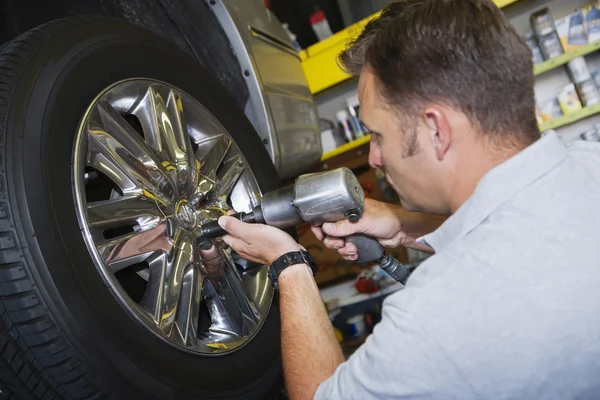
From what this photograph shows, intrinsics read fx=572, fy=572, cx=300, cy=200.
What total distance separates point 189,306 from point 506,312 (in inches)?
28.6

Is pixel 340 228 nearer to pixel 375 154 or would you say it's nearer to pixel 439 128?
pixel 375 154

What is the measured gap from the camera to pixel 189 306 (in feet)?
4.35

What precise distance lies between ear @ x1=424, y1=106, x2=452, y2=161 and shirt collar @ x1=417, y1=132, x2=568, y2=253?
4.2 inches

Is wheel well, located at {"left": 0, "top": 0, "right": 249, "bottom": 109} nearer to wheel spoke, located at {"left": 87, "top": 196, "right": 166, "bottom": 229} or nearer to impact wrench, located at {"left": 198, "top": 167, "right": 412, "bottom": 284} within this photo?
wheel spoke, located at {"left": 87, "top": 196, "right": 166, "bottom": 229}

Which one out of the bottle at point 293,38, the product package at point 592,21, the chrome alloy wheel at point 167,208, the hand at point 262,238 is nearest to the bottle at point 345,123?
the bottle at point 293,38

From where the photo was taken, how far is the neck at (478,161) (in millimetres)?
1076

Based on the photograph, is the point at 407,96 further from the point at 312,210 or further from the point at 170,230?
the point at 170,230

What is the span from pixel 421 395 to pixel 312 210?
1.79 feet

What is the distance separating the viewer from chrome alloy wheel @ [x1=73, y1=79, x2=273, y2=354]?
1.16 meters

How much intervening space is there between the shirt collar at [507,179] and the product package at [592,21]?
115 inches

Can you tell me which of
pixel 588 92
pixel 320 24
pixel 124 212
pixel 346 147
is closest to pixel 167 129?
pixel 124 212

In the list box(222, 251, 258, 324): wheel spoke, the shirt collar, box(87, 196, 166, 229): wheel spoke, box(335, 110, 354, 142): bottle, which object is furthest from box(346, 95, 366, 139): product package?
the shirt collar

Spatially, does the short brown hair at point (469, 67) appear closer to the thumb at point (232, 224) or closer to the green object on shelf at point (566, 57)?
the thumb at point (232, 224)

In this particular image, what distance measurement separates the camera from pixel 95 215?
3.65 ft
